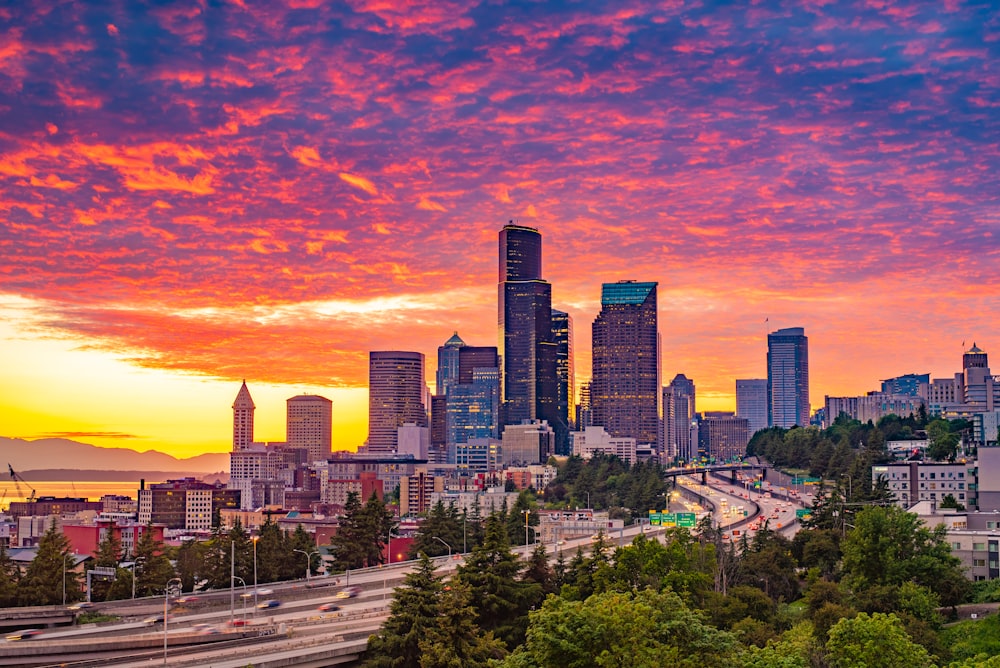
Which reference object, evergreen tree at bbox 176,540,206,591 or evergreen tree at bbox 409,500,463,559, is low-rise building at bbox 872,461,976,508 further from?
evergreen tree at bbox 176,540,206,591

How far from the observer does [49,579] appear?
9000 cm

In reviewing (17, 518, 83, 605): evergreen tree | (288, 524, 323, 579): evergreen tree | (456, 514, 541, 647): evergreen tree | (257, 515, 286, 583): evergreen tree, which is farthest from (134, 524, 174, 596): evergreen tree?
(456, 514, 541, 647): evergreen tree

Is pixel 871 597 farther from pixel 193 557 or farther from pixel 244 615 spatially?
pixel 193 557

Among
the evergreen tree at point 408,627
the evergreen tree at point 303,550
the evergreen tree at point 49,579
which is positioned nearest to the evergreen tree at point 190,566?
the evergreen tree at point 303,550

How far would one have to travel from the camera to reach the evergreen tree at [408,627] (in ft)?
193

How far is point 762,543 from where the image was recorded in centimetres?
10275

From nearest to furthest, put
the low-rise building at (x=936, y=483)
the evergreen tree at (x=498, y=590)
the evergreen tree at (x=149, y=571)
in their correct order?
the evergreen tree at (x=498, y=590) → the evergreen tree at (x=149, y=571) → the low-rise building at (x=936, y=483)

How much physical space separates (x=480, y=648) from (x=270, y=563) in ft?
153

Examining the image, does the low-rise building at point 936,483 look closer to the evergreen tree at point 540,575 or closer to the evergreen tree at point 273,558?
the evergreen tree at point 540,575

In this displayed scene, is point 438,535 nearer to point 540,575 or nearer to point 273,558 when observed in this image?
point 273,558

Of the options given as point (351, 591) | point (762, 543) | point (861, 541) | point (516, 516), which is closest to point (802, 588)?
point (762, 543)

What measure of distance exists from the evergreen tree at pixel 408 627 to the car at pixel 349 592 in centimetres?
2362

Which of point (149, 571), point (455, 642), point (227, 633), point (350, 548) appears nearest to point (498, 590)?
point (455, 642)

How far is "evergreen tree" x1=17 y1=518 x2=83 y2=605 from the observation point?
290ft
